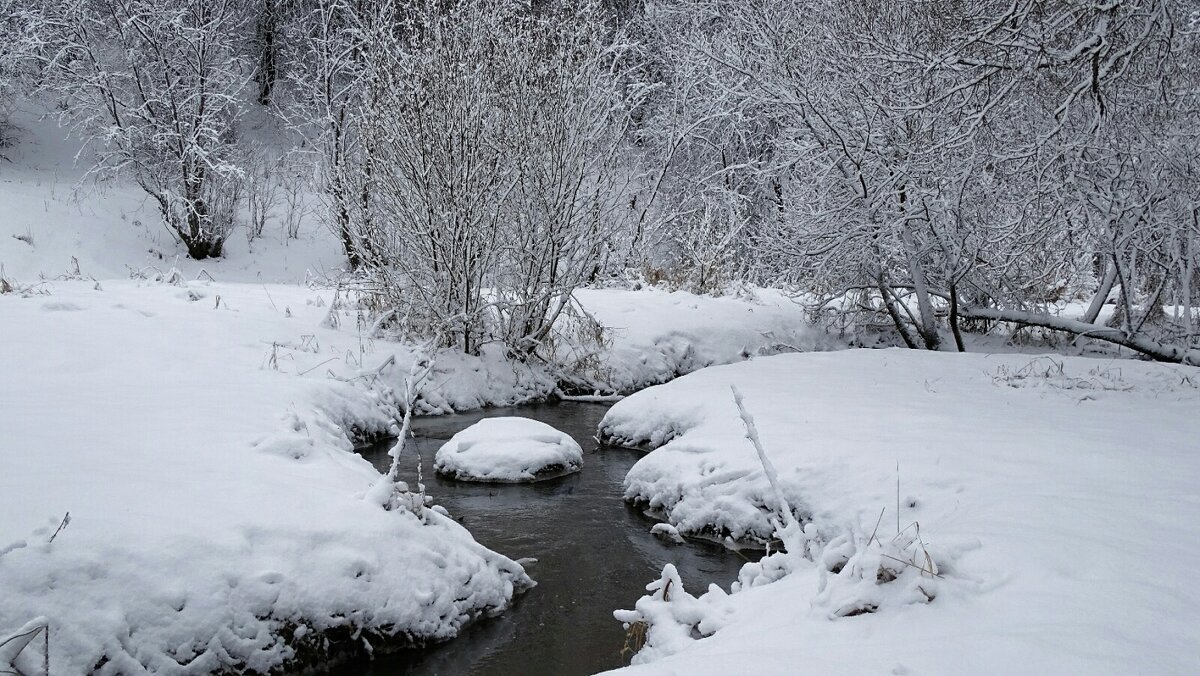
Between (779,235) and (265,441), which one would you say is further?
(779,235)

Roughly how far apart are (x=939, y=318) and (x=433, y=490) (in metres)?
8.44

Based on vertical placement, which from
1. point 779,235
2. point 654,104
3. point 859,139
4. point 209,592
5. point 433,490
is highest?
point 654,104

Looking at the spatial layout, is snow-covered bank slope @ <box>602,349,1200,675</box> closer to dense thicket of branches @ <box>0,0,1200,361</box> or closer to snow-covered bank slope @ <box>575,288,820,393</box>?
dense thicket of branches @ <box>0,0,1200,361</box>

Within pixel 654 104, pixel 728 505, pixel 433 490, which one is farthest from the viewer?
pixel 654 104

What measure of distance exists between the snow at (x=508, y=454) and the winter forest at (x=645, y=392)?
35mm

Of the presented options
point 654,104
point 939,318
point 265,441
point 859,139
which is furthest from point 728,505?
point 654,104

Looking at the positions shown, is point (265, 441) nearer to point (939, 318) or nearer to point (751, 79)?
point (751, 79)

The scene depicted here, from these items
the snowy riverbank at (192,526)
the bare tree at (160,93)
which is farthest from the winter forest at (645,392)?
the bare tree at (160,93)

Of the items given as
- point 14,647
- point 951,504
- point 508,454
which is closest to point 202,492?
point 14,647

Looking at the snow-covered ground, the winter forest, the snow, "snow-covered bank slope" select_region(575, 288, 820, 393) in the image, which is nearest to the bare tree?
the winter forest

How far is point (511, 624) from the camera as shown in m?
3.95

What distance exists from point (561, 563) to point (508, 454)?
183cm

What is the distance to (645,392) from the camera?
8156 mm

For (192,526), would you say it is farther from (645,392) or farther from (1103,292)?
(1103,292)
